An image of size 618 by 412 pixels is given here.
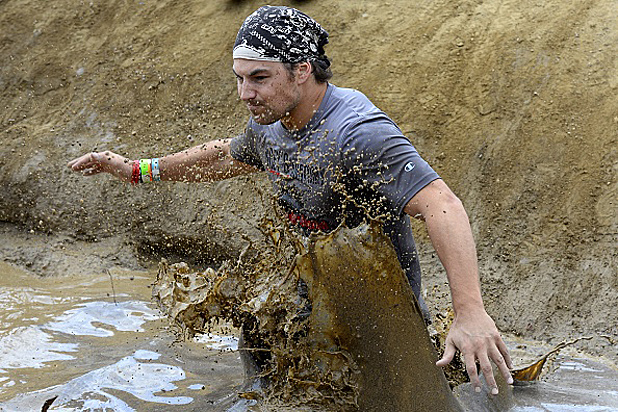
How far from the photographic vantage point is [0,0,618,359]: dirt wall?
538 cm

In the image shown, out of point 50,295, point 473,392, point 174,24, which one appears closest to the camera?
point 473,392

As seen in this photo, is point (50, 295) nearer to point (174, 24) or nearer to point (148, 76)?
point (148, 76)

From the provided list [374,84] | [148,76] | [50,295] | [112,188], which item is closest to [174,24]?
[148,76]

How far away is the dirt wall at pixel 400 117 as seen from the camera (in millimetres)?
5379

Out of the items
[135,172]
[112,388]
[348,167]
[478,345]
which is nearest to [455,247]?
[478,345]

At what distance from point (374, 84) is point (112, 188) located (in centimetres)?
231

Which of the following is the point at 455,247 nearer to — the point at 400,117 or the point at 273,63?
the point at 273,63

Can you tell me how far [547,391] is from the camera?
3.67 metres

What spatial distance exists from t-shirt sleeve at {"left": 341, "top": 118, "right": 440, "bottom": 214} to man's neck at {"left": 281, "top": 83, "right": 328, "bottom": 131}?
0.27 metres

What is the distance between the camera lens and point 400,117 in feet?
20.1

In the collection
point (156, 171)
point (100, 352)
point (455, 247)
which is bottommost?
point (100, 352)

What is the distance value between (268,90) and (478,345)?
1320 mm

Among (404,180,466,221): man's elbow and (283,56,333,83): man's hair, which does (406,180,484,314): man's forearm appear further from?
(283,56,333,83): man's hair

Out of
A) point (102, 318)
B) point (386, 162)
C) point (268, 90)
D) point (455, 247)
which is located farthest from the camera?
point (102, 318)
